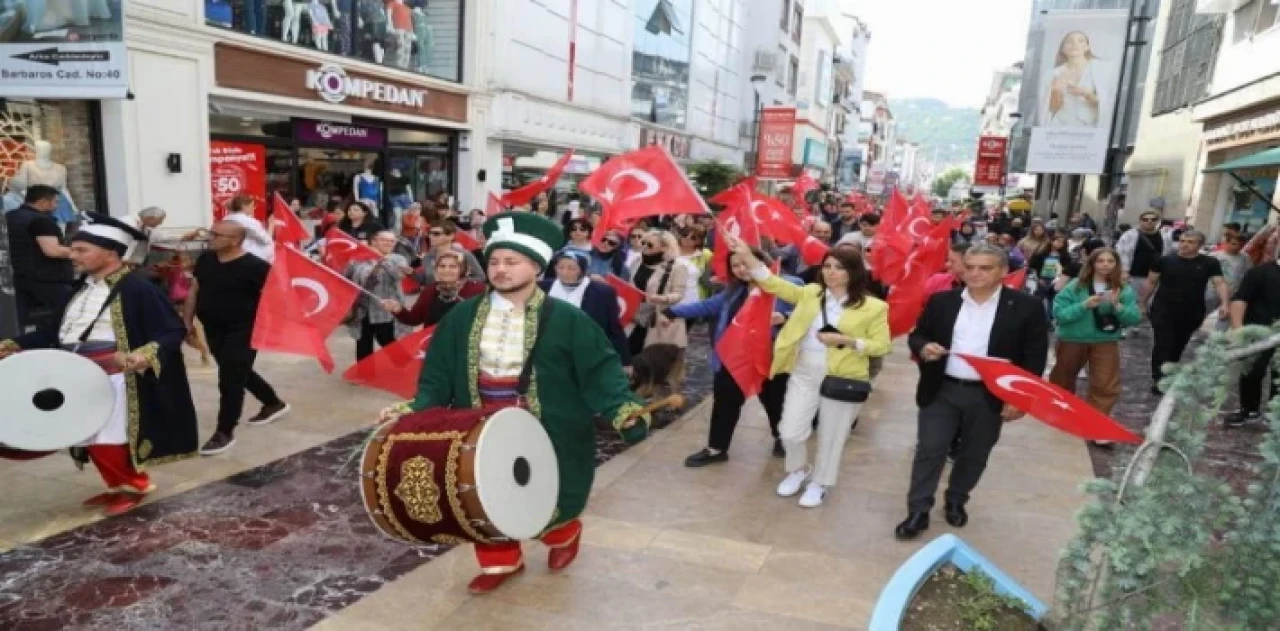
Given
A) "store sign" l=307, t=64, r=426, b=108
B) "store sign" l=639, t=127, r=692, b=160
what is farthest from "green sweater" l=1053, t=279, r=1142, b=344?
"store sign" l=639, t=127, r=692, b=160

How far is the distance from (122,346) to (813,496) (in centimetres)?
411

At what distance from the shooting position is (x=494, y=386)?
3645mm

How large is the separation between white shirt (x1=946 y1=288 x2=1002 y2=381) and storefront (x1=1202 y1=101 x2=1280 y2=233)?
12.7m

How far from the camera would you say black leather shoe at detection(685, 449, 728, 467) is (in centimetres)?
592

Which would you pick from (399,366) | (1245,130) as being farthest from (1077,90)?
(399,366)

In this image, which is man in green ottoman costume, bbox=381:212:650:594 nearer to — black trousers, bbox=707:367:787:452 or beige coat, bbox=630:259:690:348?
black trousers, bbox=707:367:787:452

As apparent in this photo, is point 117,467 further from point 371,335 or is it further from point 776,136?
point 776,136

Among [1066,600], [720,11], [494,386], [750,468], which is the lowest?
[750,468]

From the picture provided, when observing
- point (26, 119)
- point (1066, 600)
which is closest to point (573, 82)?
point (26, 119)

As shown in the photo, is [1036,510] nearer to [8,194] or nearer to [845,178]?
[8,194]

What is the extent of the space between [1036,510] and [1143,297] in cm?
584

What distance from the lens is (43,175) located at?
376 inches

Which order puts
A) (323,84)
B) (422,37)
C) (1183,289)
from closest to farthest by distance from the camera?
(1183,289) → (323,84) → (422,37)

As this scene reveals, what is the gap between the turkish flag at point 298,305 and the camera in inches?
229
